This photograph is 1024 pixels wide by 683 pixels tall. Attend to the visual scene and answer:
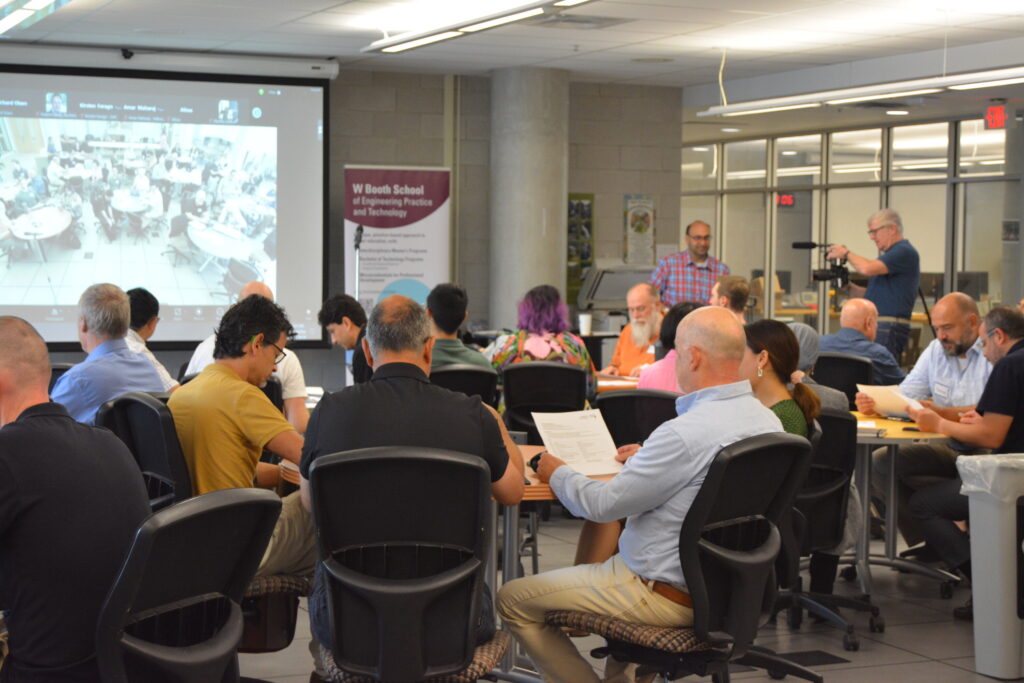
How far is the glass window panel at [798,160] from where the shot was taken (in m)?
14.3

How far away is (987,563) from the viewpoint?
13.8ft

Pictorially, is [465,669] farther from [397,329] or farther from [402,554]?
[397,329]

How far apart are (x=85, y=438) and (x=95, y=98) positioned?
7.70 m

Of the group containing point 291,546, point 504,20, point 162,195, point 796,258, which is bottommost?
point 291,546

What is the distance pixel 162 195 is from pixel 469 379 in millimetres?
5112

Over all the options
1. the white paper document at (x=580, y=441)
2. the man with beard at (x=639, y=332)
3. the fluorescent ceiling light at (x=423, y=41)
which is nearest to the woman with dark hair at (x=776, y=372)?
the white paper document at (x=580, y=441)

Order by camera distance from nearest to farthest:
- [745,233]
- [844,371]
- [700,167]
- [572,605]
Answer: [572,605] < [844,371] < [745,233] < [700,167]

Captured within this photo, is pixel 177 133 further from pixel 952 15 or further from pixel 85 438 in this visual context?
pixel 85 438

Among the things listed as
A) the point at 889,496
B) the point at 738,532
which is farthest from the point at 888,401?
the point at 738,532

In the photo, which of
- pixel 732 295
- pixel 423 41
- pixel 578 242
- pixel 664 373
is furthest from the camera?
pixel 578 242

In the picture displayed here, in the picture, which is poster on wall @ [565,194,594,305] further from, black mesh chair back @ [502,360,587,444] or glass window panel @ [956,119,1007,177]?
black mesh chair back @ [502,360,587,444]

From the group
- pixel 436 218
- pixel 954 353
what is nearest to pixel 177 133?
pixel 436 218

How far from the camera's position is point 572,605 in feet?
10.8

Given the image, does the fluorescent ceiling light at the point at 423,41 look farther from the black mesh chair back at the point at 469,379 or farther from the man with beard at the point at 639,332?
the black mesh chair back at the point at 469,379
